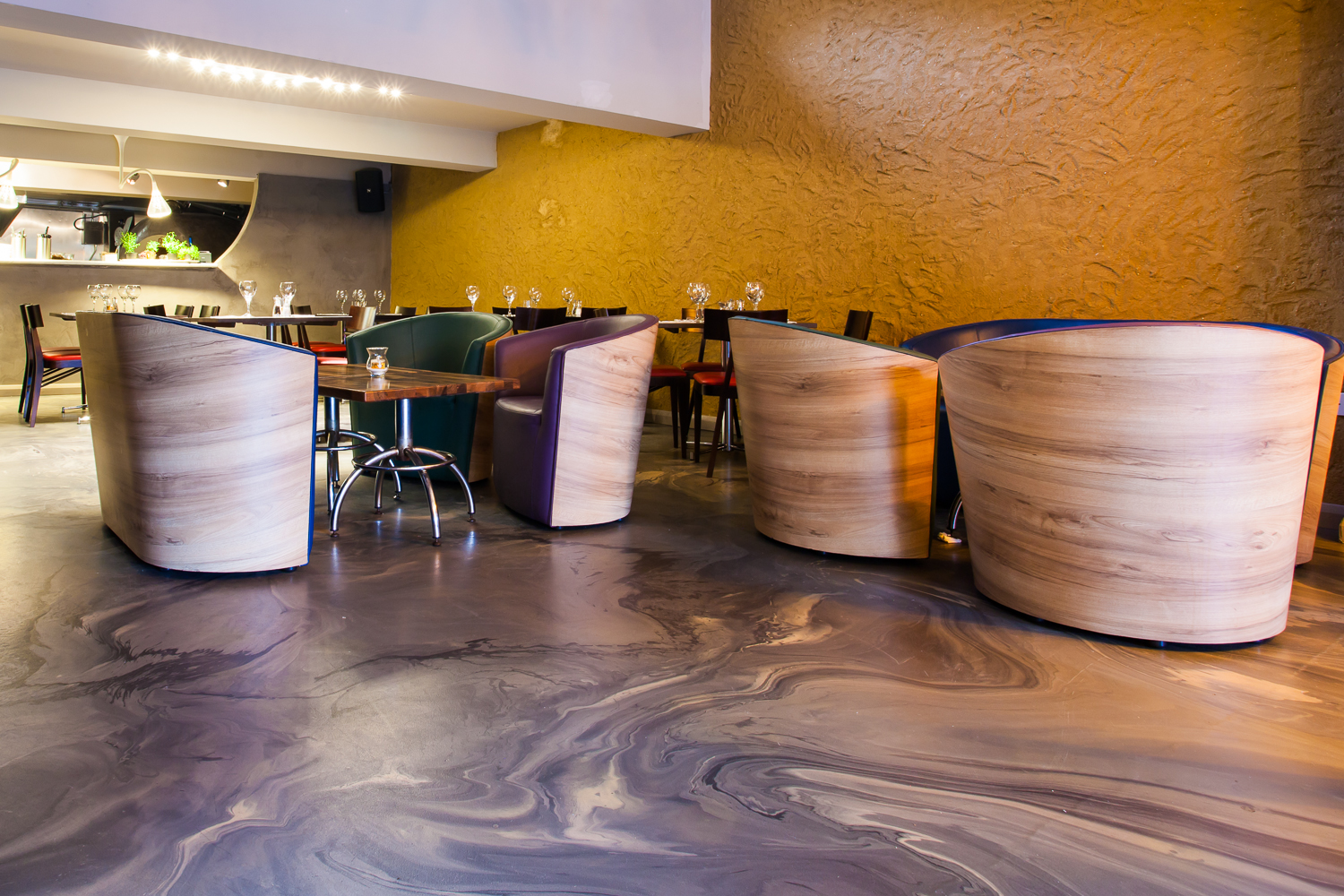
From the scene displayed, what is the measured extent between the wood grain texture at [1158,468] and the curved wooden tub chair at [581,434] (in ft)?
5.48

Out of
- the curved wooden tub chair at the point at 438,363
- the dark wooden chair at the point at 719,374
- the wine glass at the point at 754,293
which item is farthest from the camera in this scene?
the wine glass at the point at 754,293

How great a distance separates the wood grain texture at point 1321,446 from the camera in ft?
10.5

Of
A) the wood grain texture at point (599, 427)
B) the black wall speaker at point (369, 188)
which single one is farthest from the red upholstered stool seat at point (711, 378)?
the black wall speaker at point (369, 188)

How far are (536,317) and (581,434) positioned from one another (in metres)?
3.00

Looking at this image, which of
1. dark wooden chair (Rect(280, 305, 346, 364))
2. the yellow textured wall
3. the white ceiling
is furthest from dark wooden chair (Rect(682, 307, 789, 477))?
dark wooden chair (Rect(280, 305, 346, 364))

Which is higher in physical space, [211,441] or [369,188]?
[369,188]

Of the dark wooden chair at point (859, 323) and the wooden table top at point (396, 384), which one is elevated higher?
the dark wooden chair at point (859, 323)

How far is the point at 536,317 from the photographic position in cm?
655

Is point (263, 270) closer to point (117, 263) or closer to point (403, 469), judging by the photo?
point (117, 263)

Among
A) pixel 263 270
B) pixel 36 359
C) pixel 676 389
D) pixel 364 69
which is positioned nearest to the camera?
pixel 364 69

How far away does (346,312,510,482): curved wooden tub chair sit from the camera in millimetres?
4605

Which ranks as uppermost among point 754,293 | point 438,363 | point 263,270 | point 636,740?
point 263,270

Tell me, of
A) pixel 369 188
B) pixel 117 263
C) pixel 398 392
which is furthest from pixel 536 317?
pixel 369 188

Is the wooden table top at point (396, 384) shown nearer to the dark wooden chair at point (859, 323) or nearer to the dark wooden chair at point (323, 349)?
the dark wooden chair at point (859, 323)
